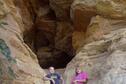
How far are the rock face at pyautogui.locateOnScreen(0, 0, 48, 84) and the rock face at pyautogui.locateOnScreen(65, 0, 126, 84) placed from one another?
215 cm

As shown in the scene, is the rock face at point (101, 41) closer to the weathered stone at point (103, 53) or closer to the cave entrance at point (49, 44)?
the weathered stone at point (103, 53)

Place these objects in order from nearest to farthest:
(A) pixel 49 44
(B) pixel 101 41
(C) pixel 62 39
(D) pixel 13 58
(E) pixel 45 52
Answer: (D) pixel 13 58 → (B) pixel 101 41 → (C) pixel 62 39 → (E) pixel 45 52 → (A) pixel 49 44

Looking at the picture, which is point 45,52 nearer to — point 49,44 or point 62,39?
point 49,44

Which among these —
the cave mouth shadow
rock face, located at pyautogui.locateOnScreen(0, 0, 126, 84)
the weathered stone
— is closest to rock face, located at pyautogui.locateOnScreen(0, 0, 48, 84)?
rock face, located at pyautogui.locateOnScreen(0, 0, 126, 84)

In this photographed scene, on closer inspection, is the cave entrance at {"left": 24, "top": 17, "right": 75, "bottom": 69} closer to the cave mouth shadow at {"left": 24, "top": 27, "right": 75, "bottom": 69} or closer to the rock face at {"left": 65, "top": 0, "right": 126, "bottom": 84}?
the cave mouth shadow at {"left": 24, "top": 27, "right": 75, "bottom": 69}

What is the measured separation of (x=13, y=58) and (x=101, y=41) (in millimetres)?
4998

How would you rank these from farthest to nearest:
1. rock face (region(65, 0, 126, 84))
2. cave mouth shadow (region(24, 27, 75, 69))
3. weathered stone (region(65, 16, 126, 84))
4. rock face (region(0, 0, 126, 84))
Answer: cave mouth shadow (region(24, 27, 75, 69)) → rock face (region(65, 0, 126, 84)) → weathered stone (region(65, 16, 126, 84)) → rock face (region(0, 0, 126, 84))

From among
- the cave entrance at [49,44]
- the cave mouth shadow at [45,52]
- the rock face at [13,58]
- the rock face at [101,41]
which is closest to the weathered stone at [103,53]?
the rock face at [101,41]

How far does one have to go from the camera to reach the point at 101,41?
1708 cm

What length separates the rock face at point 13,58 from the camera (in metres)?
12.2

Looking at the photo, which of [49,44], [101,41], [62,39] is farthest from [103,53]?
[49,44]

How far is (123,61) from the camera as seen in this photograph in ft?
45.2

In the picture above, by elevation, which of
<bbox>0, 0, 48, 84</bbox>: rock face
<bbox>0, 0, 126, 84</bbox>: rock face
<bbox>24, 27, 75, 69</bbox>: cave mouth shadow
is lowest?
<bbox>24, 27, 75, 69</bbox>: cave mouth shadow

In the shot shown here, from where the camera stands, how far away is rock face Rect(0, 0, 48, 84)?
12.2 metres
